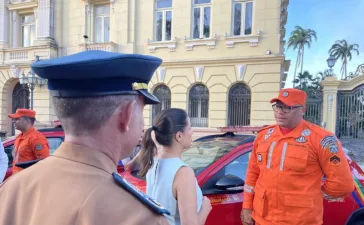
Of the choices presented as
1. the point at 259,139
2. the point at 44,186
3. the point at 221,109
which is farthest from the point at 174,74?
the point at 44,186

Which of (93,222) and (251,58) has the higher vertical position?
(251,58)

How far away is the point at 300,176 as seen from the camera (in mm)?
2258

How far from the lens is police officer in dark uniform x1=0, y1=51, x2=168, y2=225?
712mm

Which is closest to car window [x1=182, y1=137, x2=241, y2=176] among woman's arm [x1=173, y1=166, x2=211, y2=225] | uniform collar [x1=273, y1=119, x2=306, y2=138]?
uniform collar [x1=273, y1=119, x2=306, y2=138]

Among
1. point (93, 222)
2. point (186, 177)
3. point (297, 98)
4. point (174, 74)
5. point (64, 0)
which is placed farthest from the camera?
point (64, 0)

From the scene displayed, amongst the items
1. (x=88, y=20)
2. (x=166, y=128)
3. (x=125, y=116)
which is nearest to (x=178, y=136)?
(x=166, y=128)

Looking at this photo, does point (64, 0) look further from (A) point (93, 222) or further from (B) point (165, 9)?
(A) point (93, 222)

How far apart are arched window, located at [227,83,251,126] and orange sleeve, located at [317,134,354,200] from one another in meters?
10.1

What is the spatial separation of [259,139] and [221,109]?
32.3 ft

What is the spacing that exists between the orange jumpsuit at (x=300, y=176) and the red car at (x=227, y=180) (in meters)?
0.35

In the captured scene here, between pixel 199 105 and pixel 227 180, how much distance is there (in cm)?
1050

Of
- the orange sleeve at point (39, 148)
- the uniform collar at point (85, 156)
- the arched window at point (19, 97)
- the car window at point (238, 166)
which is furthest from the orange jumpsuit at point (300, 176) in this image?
the arched window at point (19, 97)

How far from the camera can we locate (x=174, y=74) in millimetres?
13141

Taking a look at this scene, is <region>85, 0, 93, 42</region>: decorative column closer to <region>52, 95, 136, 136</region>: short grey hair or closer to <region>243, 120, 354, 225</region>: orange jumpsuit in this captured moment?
<region>243, 120, 354, 225</region>: orange jumpsuit
